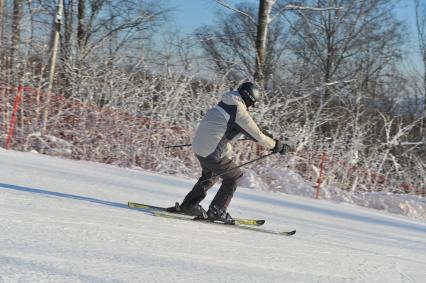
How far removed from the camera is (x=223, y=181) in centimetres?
634

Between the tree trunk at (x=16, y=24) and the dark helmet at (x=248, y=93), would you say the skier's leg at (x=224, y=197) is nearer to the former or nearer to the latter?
the dark helmet at (x=248, y=93)

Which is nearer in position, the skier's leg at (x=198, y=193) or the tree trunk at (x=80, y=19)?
the skier's leg at (x=198, y=193)

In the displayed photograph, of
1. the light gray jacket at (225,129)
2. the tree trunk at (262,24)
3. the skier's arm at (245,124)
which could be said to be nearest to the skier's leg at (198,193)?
the light gray jacket at (225,129)

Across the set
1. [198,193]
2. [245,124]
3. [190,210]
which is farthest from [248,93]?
[190,210]

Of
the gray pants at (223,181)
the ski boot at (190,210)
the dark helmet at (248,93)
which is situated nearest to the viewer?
the dark helmet at (248,93)

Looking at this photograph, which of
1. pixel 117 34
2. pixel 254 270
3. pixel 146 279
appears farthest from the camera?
pixel 117 34

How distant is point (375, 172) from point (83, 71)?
8.10 m

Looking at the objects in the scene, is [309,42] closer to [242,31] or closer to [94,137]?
[242,31]

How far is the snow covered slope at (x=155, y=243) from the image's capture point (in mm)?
3658

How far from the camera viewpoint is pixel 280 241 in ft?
19.4

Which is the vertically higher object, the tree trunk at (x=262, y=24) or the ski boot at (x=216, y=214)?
the tree trunk at (x=262, y=24)

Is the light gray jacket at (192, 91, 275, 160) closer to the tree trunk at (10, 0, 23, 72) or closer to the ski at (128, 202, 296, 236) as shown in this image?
the ski at (128, 202, 296, 236)

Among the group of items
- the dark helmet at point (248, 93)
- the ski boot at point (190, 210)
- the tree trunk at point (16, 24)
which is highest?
the tree trunk at point (16, 24)

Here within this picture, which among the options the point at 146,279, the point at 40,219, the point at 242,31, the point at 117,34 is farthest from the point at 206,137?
the point at 117,34
